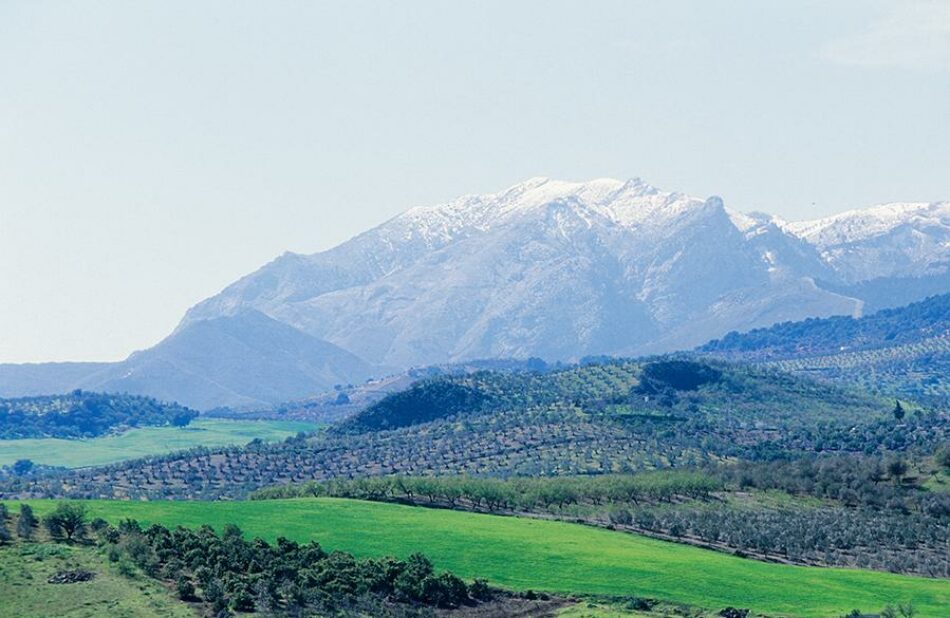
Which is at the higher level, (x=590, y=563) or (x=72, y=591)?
(x=72, y=591)

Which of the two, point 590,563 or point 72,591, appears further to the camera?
point 590,563

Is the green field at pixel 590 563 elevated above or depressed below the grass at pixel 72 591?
below

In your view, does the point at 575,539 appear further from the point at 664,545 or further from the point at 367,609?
the point at 367,609

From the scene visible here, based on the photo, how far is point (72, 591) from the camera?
444 feet

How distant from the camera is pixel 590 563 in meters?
177

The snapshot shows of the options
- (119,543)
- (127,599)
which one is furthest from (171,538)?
(127,599)

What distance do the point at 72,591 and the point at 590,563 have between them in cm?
6542

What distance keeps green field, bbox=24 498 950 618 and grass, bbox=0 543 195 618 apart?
1299 inches

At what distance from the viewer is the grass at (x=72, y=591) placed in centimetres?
13075

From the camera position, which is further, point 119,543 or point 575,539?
point 575,539

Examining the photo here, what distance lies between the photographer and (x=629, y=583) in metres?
168

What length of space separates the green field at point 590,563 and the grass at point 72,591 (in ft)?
108

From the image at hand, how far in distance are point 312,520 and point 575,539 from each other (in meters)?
34.4

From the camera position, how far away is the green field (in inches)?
6511
